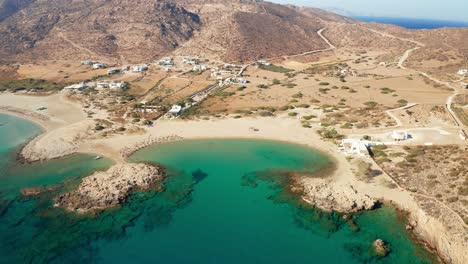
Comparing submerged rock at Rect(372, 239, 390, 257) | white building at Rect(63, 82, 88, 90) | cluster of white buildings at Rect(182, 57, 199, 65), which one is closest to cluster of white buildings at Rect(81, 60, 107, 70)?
white building at Rect(63, 82, 88, 90)

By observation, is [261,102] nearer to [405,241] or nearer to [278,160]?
[278,160]

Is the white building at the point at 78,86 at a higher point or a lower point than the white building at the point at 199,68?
lower

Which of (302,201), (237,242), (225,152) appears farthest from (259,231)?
(225,152)

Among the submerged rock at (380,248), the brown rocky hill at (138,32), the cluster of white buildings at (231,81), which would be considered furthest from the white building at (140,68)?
the submerged rock at (380,248)

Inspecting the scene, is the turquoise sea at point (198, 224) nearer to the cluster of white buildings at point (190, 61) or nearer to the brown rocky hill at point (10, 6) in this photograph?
the cluster of white buildings at point (190, 61)

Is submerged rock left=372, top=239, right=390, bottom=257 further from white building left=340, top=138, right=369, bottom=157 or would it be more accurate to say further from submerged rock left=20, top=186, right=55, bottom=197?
submerged rock left=20, top=186, right=55, bottom=197
